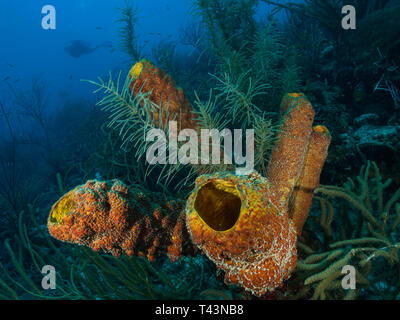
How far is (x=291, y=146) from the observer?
6.56 feet

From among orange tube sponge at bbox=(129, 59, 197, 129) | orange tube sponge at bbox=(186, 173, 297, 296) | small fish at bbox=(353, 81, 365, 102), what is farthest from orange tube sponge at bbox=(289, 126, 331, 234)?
small fish at bbox=(353, 81, 365, 102)

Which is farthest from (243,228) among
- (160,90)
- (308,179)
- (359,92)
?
(359,92)

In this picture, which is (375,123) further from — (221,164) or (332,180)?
(221,164)

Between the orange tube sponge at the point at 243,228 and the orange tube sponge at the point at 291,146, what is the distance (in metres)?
0.55

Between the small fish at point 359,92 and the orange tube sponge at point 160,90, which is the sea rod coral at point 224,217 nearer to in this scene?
the orange tube sponge at point 160,90

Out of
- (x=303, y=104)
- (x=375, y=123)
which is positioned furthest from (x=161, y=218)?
(x=375, y=123)

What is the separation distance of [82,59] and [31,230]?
93918 millimetres

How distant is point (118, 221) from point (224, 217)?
0.70 m

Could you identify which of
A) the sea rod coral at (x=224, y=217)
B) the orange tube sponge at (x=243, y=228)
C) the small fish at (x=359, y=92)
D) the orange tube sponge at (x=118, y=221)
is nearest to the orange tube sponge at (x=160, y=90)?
the sea rod coral at (x=224, y=217)

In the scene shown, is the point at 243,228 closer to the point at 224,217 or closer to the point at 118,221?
the point at 224,217

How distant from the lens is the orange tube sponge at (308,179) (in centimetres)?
196

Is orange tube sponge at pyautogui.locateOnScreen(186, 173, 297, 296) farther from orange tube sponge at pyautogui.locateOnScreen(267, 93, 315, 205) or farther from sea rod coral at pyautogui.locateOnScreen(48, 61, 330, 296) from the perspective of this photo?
orange tube sponge at pyautogui.locateOnScreen(267, 93, 315, 205)

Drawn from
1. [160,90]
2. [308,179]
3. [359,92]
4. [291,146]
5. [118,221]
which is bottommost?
[118,221]

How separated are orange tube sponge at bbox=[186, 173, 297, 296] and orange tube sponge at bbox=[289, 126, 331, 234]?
520 millimetres
